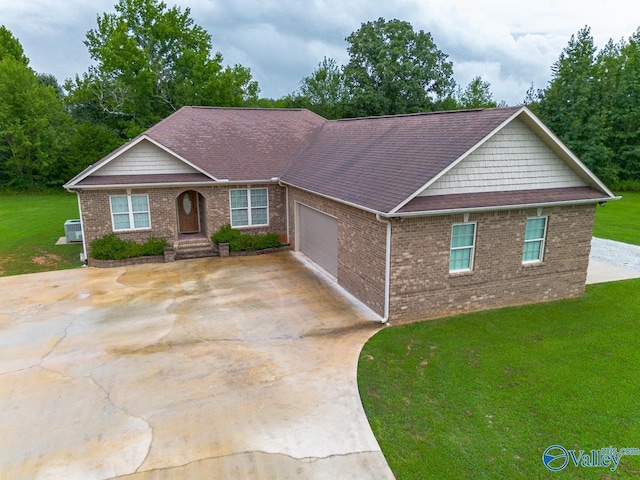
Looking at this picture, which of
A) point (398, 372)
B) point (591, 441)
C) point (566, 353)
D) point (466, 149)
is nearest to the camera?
point (591, 441)

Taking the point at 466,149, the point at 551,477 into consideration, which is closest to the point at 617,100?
the point at 466,149

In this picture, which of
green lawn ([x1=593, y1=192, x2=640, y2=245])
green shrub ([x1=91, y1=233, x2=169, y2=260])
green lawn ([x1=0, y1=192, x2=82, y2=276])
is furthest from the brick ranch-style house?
green lawn ([x1=593, y1=192, x2=640, y2=245])

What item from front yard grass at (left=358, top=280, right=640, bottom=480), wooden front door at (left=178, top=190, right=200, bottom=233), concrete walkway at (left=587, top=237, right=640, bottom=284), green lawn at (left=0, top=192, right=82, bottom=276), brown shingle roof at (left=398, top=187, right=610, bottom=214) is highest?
brown shingle roof at (left=398, top=187, right=610, bottom=214)

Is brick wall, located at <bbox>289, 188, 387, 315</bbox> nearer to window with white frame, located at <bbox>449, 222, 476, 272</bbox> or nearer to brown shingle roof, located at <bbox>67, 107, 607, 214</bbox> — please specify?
brown shingle roof, located at <bbox>67, 107, 607, 214</bbox>

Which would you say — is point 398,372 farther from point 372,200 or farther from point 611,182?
point 611,182

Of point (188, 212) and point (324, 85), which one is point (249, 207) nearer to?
point (188, 212)

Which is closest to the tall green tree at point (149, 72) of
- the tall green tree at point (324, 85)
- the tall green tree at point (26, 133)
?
the tall green tree at point (26, 133)
